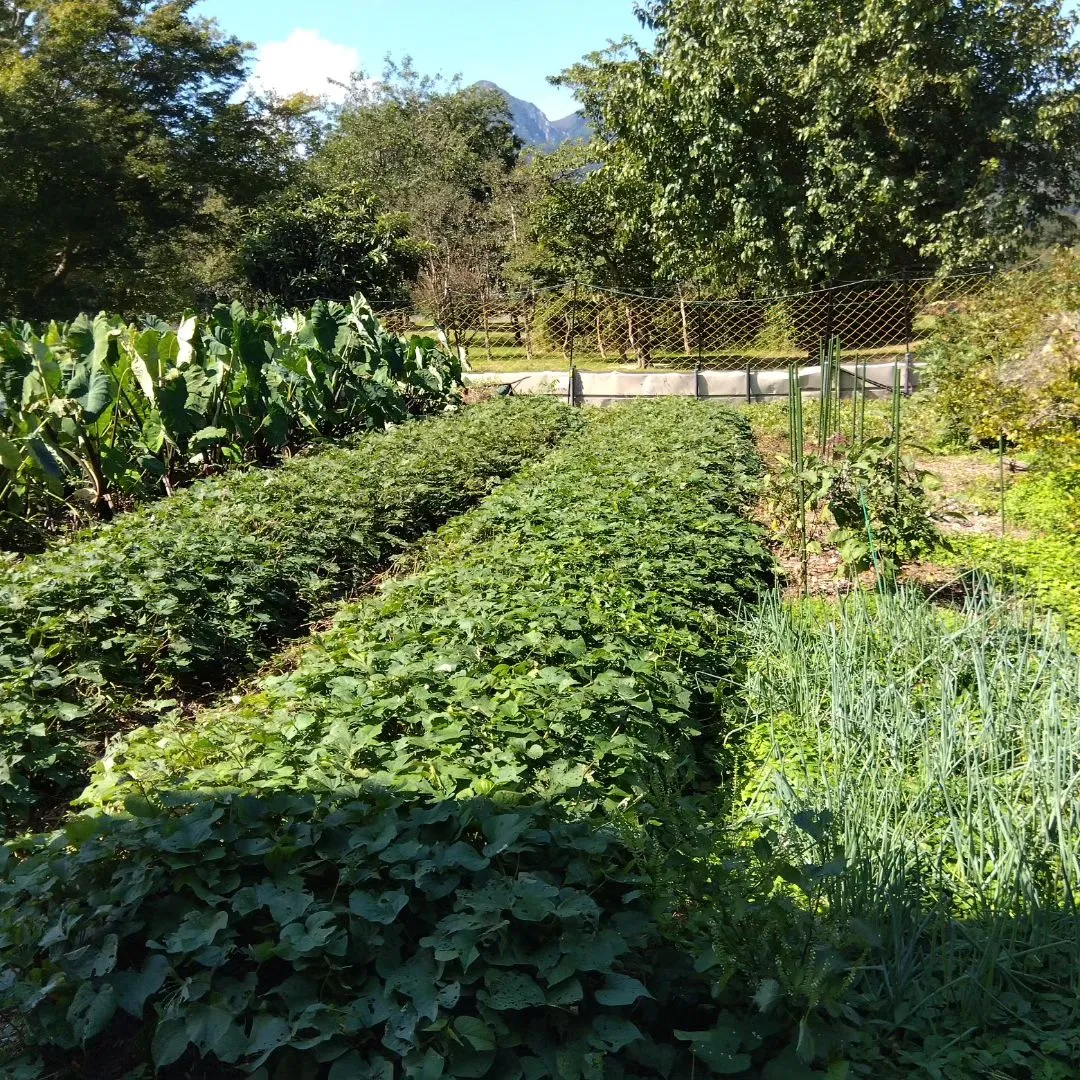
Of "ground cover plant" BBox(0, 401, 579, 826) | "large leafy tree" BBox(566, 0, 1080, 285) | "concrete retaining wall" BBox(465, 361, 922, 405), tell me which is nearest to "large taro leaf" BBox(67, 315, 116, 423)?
"ground cover plant" BBox(0, 401, 579, 826)

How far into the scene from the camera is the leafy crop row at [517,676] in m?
2.66

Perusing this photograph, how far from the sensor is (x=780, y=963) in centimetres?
197

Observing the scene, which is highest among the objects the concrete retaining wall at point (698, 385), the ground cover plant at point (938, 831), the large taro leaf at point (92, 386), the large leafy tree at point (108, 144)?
the large leafy tree at point (108, 144)

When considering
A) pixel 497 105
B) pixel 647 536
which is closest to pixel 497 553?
pixel 647 536

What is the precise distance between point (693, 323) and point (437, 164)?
1572 centimetres

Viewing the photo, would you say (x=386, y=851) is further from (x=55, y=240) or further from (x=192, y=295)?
(x=192, y=295)

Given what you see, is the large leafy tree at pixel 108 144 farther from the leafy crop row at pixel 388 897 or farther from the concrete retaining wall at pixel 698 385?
the leafy crop row at pixel 388 897

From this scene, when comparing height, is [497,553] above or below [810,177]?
below

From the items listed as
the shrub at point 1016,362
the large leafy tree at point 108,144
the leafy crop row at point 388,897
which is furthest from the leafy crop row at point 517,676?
the large leafy tree at point 108,144

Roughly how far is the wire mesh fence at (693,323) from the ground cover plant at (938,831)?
11.6 meters

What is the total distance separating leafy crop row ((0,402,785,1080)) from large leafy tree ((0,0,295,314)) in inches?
709

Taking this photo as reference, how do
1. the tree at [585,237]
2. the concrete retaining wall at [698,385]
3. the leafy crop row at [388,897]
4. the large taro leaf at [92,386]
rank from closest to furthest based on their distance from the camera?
1. the leafy crop row at [388,897]
2. the large taro leaf at [92,386]
3. the concrete retaining wall at [698,385]
4. the tree at [585,237]

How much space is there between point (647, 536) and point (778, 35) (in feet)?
46.5

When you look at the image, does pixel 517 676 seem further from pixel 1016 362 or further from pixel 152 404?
pixel 1016 362
